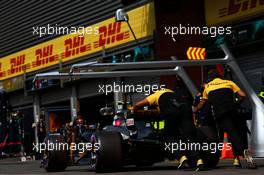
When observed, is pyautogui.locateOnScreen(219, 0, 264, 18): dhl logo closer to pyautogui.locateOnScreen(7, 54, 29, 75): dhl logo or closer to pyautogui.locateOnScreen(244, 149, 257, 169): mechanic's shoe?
pyautogui.locateOnScreen(244, 149, 257, 169): mechanic's shoe

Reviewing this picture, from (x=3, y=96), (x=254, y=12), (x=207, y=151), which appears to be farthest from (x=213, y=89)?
(x=3, y=96)

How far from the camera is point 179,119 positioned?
32.9ft

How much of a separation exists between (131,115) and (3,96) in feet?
39.7

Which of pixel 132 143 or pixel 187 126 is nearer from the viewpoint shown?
pixel 187 126

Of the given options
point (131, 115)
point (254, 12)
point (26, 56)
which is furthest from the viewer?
point (26, 56)

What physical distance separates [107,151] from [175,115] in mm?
1211

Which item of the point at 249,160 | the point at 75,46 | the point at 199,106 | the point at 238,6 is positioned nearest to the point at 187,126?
the point at 199,106

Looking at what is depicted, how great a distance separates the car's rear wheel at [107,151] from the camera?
983 centimetres

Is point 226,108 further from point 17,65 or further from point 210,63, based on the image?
point 17,65

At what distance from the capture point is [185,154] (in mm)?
10031

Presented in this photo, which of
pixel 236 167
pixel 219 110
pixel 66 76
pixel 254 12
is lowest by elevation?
pixel 236 167

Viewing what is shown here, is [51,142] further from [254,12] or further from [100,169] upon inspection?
[254,12]

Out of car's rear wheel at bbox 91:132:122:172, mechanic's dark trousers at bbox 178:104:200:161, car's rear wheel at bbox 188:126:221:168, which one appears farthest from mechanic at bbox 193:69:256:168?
car's rear wheel at bbox 91:132:122:172

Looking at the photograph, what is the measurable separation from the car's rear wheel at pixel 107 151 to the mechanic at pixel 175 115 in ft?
2.21
